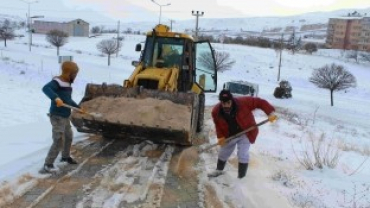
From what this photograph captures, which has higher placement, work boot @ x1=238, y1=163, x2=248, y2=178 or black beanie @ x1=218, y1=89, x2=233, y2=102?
black beanie @ x1=218, y1=89, x2=233, y2=102

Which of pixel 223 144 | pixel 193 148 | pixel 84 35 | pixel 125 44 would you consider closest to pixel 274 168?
pixel 223 144

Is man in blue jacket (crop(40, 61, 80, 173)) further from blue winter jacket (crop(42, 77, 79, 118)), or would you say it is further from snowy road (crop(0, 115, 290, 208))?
snowy road (crop(0, 115, 290, 208))

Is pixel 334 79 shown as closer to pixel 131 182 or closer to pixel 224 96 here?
pixel 224 96

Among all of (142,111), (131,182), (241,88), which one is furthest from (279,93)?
(131,182)

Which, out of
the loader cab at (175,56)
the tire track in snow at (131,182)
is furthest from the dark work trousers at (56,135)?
the loader cab at (175,56)

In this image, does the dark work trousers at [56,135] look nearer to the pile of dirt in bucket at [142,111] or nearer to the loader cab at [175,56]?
the pile of dirt in bucket at [142,111]

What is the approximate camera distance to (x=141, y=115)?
8.34 meters

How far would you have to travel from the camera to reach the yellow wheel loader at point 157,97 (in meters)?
8.23

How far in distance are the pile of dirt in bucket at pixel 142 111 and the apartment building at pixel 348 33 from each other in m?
122

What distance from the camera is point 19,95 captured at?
53.2ft

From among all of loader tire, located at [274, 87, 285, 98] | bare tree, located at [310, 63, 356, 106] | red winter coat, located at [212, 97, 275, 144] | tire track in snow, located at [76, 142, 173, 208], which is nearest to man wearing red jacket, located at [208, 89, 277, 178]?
red winter coat, located at [212, 97, 275, 144]

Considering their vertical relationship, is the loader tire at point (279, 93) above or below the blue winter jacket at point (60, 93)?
below

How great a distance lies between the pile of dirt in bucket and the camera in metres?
8.18

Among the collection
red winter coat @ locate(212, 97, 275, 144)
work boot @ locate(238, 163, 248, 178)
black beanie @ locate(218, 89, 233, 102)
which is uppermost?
black beanie @ locate(218, 89, 233, 102)
